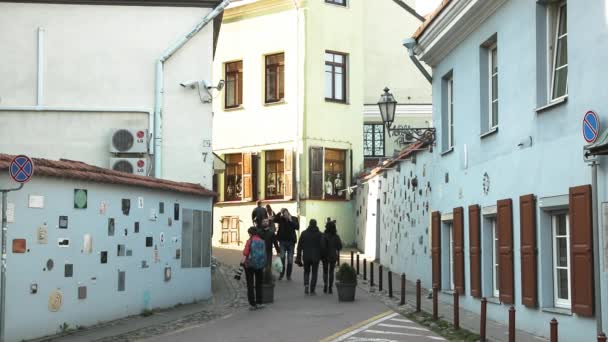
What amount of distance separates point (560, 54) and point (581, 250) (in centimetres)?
320

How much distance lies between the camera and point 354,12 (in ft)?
123

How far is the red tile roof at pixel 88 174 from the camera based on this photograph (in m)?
14.3

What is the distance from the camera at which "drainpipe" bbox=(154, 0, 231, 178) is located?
23172 mm

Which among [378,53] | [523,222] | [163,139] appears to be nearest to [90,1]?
[163,139]

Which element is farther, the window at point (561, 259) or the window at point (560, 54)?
the window at point (560, 54)

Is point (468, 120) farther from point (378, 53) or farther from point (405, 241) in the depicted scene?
point (378, 53)

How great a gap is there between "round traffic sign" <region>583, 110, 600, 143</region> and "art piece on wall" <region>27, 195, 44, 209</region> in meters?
7.79

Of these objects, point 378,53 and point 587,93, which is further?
point 378,53

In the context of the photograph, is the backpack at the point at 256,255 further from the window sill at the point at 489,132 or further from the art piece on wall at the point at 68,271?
the window sill at the point at 489,132

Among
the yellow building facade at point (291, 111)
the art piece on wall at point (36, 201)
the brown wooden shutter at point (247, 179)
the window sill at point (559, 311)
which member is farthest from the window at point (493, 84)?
the brown wooden shutter at point (247, 179)

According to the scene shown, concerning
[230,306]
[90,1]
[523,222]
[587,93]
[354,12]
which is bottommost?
[230,306]

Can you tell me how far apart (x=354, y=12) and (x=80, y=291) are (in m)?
23.9

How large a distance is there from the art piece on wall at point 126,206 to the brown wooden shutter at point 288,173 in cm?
1868

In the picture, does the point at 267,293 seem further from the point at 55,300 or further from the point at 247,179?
the point at 247,179
